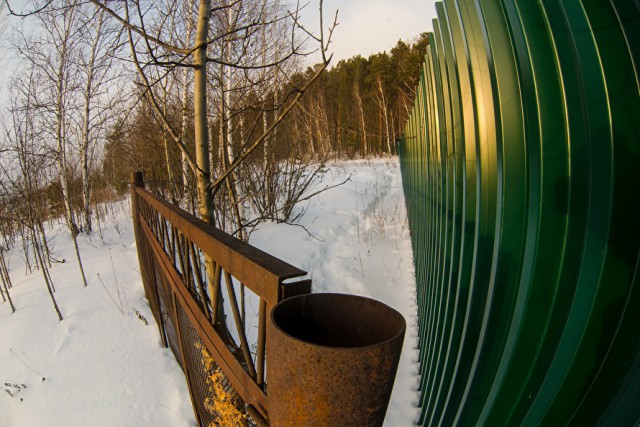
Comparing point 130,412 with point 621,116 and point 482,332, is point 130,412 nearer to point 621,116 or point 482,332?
point 482,332

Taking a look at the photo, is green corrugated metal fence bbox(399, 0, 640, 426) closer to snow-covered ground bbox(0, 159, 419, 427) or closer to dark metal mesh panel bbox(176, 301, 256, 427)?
dark metal mesh panel bbox(176, 301, 256, 427)

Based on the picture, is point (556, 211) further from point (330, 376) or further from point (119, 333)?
point (119, 333)

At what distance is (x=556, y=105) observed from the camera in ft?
2.66

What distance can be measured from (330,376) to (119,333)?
4.75m

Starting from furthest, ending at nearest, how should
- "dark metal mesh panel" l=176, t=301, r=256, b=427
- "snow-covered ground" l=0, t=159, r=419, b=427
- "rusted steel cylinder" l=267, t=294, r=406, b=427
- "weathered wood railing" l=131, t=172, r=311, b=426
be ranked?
"snow-covered ground" l=0, t=159, r=419, b=427, "dark metal mesh panel" l=176, t=301, r=256, b=427, "weathered wood railing" l=131, t=172, r=311, b=426, "rusted steel cylinder" l=267, t=294, r=406, b=427

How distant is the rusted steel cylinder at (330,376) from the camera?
63cm

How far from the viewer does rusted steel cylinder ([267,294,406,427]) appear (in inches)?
24.8

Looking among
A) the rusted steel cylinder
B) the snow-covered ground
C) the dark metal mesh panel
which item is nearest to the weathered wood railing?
the dark metal mesh panel

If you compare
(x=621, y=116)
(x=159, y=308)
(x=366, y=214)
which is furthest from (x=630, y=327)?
(x=366, y=214)

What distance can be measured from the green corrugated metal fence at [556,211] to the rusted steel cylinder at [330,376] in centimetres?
41

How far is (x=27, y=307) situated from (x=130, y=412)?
3.51 m

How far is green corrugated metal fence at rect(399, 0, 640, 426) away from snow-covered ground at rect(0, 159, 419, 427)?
5.99 feet

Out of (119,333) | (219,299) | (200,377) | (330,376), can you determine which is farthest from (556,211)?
(119,333)

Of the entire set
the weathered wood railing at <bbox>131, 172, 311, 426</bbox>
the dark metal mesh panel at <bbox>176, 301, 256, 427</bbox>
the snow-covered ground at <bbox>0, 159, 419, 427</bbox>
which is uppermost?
the weathered wood railing at <bbox>131, 172, 311, 426</bbox>
